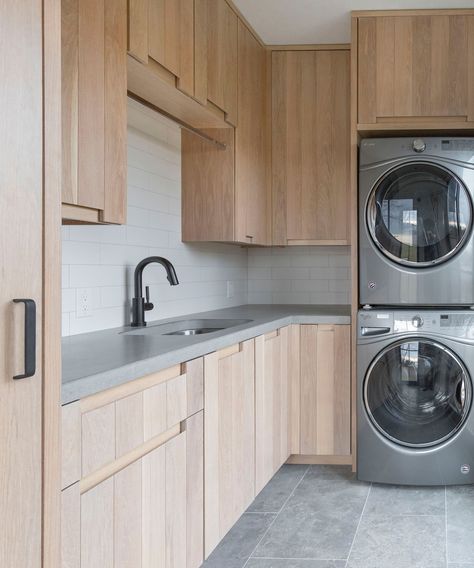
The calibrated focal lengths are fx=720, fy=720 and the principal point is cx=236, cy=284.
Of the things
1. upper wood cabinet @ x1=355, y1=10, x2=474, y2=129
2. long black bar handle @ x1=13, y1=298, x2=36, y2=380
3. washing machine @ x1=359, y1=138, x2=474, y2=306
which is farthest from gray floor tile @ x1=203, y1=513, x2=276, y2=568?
upper wood cabinet @ x1=355, y1=10, x2=474, y2=129

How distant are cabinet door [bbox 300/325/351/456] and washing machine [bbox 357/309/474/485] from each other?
8.6 inches

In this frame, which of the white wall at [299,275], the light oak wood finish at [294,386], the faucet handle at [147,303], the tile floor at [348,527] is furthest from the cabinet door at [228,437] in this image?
the white wall at [299,275]

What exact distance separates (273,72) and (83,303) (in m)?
2.21

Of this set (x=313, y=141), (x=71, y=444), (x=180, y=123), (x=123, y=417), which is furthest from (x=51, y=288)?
(x=313, y=141)

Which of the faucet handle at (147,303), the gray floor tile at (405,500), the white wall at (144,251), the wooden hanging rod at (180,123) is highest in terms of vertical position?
the wooden hanging rod at (180,123)

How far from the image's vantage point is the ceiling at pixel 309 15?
3.56m

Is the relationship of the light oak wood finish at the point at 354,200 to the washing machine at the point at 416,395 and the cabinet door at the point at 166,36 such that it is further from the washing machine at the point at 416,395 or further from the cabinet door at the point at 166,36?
the cabinet door at the point at 166,36

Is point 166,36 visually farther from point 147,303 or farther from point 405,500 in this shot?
point 405,500

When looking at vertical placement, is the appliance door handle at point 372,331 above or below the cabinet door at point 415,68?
below

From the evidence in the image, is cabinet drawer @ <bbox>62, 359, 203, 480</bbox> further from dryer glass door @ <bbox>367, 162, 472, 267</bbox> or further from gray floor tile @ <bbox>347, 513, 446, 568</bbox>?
dryer glass door @ <bbox>367, 162, 472, 267</bbox>

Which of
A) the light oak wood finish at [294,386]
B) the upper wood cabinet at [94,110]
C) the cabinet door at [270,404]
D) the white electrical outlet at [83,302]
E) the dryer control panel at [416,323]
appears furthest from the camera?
the light oak wood finish at [294,386]

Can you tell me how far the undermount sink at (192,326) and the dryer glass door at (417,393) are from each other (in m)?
0.76

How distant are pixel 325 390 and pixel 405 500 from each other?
707mm

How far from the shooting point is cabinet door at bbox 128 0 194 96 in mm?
2305
